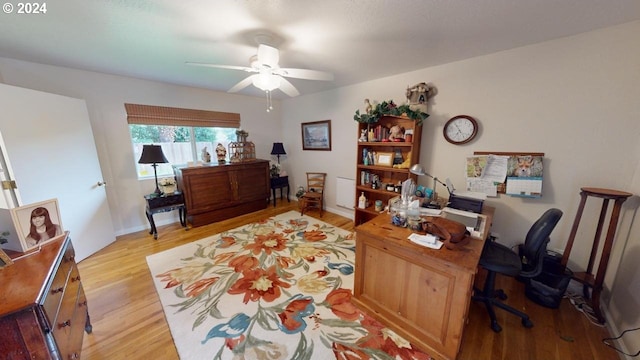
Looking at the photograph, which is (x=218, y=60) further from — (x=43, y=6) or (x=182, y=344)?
(x=182, y=344)

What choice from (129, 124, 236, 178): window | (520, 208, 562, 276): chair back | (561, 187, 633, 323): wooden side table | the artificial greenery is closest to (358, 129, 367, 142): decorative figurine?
the artificial greenery

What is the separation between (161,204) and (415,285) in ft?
11.3

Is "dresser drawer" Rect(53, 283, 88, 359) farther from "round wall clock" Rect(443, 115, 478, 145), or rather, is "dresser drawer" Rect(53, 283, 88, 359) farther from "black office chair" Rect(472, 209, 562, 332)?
"round wall clock" Rect(443, 115, 478, 145)

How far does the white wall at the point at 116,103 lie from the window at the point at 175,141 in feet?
0.44

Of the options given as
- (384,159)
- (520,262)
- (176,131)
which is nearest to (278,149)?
(176,131)

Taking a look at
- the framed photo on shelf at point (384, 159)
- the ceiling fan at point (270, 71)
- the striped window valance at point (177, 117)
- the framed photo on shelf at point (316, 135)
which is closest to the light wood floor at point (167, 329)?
the framed photo on shelf at point (384, 159)

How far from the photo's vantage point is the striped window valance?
3.04 meters

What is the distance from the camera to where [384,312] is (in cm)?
163

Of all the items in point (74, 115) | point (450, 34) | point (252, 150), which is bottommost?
point (252, 150)

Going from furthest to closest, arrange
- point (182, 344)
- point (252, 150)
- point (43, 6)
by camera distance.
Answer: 1. point (252, 150)
2. point (182, 344)
3. point (43, 6)

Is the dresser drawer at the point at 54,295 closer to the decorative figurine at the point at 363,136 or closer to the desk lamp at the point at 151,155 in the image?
the desk lamp at the point at 151,155

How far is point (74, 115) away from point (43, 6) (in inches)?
61.1

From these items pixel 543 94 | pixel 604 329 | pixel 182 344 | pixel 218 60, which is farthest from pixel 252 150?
pixel 604 329

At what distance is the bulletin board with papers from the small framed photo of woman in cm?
363
